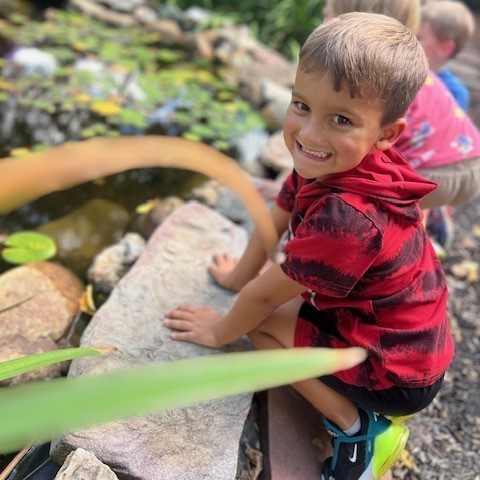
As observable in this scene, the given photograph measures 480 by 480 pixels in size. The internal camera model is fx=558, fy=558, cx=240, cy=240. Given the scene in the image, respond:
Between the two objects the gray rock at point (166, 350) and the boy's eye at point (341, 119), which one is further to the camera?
the gray rock at point (166, 350)

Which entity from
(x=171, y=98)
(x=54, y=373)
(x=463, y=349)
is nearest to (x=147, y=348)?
(x=54, y=373)

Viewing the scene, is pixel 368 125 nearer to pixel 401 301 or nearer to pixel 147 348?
pixel 401 301

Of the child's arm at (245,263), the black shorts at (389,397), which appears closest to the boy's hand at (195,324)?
the child's arm at (245,263)

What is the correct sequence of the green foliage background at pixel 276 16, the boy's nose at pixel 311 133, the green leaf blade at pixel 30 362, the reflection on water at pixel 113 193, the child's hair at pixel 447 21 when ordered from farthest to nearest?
the green foliage background at pixel 276 16, the child's hair at pixel 447 21, the reflection on water at pixel 113 193, the boy's nose at pixel 311 133, the green leaf blade at pixel 30 362

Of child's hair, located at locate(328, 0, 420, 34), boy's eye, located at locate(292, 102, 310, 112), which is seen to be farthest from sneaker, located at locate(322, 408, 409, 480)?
child's hair, located at locate(328, 0, 420, 34)

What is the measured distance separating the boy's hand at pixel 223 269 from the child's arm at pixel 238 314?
173 mm

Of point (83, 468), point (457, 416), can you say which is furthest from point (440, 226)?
point (83, 468)

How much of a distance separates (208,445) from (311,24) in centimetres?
385

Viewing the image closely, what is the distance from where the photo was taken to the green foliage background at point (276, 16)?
4.43 metres

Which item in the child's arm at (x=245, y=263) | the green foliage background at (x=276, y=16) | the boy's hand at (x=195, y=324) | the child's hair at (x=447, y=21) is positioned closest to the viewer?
the boy's hand at (x=195, y=324)

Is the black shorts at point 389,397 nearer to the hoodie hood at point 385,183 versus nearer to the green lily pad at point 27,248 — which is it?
the hoodie hood at point 385,183

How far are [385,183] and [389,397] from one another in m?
0.50

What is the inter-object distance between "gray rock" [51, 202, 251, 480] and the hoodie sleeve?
0.42 m

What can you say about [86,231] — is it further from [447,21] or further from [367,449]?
[447,21]
